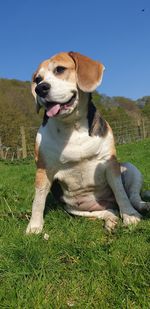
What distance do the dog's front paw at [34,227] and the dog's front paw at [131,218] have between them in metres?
0.85

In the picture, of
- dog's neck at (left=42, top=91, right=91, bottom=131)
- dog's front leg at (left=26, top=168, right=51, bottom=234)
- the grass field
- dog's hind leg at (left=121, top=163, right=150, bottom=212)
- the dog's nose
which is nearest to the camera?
the grass field

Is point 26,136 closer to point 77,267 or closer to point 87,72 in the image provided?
point 87,72

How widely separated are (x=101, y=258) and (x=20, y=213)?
1.92 m

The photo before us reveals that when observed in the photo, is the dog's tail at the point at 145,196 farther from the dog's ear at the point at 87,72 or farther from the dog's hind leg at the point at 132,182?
the dog's ear at the point at 87,72

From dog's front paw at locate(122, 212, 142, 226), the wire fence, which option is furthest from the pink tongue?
the wire fence

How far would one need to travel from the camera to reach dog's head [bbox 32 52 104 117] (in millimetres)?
4031

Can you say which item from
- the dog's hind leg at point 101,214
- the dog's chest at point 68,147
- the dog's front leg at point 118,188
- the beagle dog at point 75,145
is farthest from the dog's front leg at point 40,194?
the dog's front leg at point 118,188

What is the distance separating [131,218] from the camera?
427 cm

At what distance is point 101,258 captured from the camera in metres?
3.29

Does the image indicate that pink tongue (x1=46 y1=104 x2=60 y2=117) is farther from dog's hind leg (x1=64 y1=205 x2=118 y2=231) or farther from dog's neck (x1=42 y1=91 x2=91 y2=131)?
dog's hind leg (x1=64 y1=205 x2=118 y2=231)

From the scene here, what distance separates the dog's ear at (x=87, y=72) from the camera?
420cm

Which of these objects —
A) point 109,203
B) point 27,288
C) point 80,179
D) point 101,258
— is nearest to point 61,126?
point 80,179

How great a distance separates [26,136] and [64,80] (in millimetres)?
21485

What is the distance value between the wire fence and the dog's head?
19352mm
